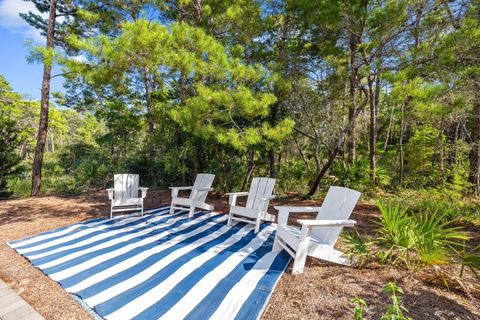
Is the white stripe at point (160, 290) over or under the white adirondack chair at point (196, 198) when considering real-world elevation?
under

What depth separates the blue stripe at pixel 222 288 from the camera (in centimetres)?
177

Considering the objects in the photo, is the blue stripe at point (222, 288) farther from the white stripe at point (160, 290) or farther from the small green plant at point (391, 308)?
the small green plant at point (391, 308)

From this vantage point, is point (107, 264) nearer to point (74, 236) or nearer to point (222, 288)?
point (74, 236)

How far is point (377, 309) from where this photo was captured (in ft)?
5.80

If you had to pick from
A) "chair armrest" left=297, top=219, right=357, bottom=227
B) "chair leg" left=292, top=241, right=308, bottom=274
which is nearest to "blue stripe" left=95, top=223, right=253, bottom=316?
"chair leg" left=292, top=241, right=308, bottom=274

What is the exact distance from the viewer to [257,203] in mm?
3975

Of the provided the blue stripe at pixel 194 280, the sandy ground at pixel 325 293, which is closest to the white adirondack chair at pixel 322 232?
the sandy ground at pixel 325 293

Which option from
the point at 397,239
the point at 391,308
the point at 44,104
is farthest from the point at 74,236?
the point at 44,104

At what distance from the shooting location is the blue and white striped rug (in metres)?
1.83

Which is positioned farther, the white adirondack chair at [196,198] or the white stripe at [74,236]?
the white adirondack chair at [196,198]

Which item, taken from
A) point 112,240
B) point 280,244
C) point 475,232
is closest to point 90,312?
point 112,240

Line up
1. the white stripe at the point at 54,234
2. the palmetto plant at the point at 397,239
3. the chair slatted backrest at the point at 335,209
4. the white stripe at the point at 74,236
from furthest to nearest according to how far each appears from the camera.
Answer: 1. the white stripe at the point at 54,234
2. the white stripe at the point at 74,236
3. the chair slatted backrest at the point at 335,209
4. the palmetto plant at the point at 397,239

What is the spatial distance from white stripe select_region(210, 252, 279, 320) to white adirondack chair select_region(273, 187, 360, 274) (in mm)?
314

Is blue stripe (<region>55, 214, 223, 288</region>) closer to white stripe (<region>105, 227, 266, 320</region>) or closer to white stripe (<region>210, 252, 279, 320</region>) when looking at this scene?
white stripe (<region>105, 227, 266, 320</region>)
